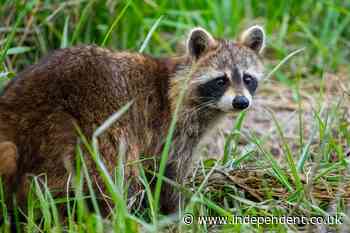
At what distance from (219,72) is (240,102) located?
12.6 inches

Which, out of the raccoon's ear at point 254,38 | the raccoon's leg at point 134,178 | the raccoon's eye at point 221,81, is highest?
the raccoon's ear at point 254,38

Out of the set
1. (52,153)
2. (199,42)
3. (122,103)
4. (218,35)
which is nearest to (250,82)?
(199,42)

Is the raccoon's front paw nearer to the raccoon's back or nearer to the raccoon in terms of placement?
the raccoon

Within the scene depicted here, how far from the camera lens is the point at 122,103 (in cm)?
568

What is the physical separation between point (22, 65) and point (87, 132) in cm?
264

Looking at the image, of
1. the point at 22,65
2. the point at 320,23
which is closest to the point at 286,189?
the point at 22,65

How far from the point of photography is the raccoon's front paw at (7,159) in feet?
16.6

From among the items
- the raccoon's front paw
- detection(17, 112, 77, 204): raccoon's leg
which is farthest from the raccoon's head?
the raccoon's front paw

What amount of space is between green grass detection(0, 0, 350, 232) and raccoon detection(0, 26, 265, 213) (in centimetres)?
15

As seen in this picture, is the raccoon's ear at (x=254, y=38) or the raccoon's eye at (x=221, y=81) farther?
the raccoon's ear at (x=254, y=38)

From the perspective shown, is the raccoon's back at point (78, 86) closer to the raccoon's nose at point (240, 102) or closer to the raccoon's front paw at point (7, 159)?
the raccoon's front paw at point (7, 159)

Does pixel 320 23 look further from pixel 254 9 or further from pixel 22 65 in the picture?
pixel 22 65

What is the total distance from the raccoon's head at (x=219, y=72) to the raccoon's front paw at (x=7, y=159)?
149 cm

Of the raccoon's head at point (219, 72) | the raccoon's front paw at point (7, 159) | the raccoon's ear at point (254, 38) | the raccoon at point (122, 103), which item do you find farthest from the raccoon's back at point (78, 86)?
the raccoon's ear at point (254, 38)
